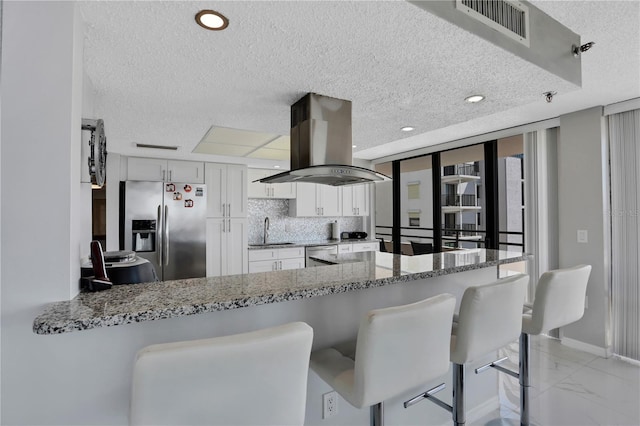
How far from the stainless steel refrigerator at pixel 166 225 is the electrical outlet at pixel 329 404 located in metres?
3.16

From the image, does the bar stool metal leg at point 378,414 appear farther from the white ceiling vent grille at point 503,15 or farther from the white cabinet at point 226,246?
the white cabinet at point 226,246

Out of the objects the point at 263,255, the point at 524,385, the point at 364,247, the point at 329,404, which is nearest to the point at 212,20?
the point at 329,404

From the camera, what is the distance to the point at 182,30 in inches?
51.4

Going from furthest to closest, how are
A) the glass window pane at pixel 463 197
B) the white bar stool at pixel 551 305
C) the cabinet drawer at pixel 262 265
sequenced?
Result: the cabinet drawer at pixel 262 265, the glass window pane at pixel 463 197, the white bar stool at pixel 551 305

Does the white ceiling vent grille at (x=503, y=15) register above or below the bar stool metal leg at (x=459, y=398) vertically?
above

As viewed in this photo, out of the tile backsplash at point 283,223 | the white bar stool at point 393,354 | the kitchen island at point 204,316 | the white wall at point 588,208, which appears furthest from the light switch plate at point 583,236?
the tile backsplash at point 283,223

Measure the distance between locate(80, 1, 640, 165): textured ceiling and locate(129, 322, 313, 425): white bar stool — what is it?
111cm

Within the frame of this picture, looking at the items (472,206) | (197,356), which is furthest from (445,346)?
(472,206)

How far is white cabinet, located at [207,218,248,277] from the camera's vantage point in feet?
14.9

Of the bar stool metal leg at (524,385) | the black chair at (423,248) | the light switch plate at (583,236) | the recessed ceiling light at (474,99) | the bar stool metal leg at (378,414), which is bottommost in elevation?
the bar stool metal leg at (524,385)

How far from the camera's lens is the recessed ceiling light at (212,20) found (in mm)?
1197

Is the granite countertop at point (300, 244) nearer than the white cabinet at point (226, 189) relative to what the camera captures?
No

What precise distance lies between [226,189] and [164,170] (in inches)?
32.9

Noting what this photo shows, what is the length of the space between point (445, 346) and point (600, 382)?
2278 mm
